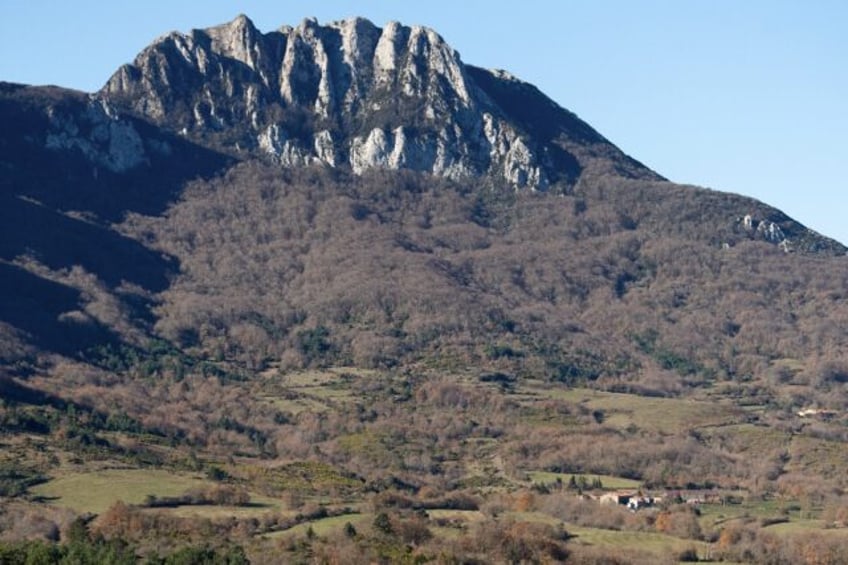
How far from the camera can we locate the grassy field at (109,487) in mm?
118562

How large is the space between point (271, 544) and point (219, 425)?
6205cm

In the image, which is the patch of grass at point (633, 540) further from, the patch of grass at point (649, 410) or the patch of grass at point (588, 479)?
the patch of grass at point (649, 410)

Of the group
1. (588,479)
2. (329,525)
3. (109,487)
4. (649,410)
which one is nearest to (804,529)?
(588,479)

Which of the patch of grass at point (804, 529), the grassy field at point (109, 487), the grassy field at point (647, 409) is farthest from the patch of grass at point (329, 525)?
the grassy field at point (647, 409)

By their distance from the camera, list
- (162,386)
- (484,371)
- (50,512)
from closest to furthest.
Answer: (50,512) → (162,386) → (484,371)

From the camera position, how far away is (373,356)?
194 meters

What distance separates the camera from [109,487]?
123750 millimetres

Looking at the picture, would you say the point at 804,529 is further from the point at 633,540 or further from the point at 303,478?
the point at 303,478

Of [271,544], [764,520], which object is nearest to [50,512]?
[271,544]

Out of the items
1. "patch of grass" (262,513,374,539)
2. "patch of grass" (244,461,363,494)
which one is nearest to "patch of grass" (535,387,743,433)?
"patch of grass" (244,461,363,494)

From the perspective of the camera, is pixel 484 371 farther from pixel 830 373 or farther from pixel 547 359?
pixel 830 373

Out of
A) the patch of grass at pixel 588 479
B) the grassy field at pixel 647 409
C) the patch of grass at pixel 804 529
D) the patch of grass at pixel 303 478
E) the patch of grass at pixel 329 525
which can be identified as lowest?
the patch of grass at pixel 303 478

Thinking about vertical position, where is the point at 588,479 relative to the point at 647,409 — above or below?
below

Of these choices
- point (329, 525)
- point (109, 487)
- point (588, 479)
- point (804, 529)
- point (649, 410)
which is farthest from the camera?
point (649, 410)
